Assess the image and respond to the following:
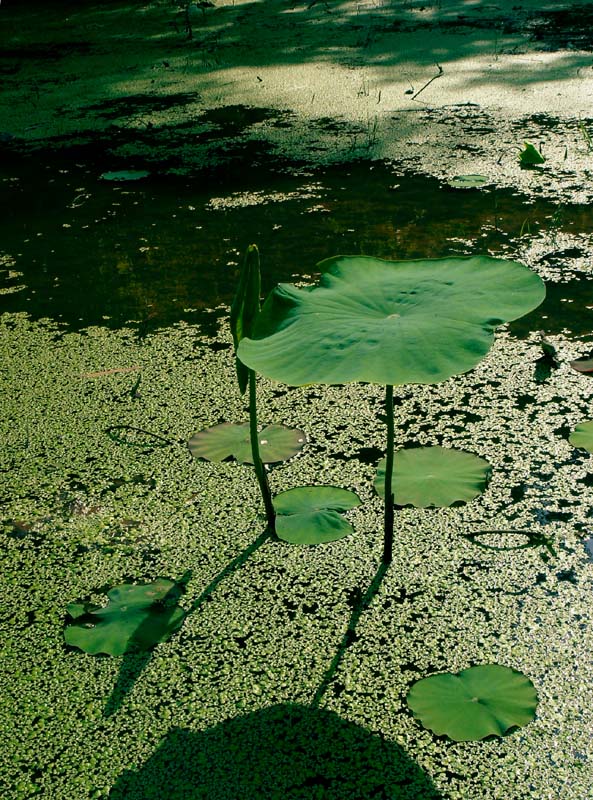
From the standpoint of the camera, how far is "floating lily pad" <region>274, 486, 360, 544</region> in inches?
46.1

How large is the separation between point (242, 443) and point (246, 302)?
325mm

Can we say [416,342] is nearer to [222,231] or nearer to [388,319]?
[388,319]

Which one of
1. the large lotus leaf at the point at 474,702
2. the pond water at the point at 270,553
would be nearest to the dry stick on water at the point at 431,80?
the pond water at the point at 270,553

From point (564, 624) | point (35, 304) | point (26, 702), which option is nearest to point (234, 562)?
point (26, 702)

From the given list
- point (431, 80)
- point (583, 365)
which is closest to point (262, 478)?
point (583, 365)

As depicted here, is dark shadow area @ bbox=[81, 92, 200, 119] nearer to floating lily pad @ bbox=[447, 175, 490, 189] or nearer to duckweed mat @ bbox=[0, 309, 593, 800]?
floating lily pad @ bbox=[447, 175, 490, 189]

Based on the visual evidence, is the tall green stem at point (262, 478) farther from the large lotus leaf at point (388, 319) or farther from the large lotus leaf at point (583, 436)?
the large lotus leaf at point (583, 436)

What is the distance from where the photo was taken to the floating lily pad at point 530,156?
2393 mm

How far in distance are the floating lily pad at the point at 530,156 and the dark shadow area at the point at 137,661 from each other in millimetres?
1620

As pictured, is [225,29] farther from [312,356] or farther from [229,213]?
[312,356]

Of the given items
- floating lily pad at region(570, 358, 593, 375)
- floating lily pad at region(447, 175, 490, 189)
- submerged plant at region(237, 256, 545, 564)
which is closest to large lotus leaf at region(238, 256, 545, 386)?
submerged plant at region(237, 256, 545, 564)

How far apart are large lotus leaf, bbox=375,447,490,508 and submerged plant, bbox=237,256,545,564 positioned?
0.35 feet

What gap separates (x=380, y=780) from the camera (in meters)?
0.85

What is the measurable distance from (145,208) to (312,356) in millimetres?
1628
